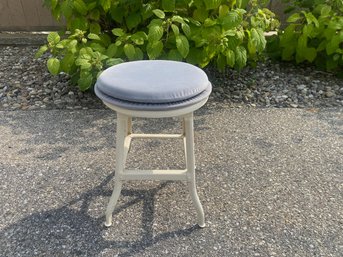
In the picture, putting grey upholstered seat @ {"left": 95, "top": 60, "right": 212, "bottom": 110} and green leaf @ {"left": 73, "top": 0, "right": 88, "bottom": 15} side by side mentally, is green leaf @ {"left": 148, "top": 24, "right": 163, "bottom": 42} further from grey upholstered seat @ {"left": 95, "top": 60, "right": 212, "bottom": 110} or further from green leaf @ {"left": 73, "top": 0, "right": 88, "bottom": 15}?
grey upholstered seat @ {"left": 95, "top": 60, "right": 212, "bottom": 110}

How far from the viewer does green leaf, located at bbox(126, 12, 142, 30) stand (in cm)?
279

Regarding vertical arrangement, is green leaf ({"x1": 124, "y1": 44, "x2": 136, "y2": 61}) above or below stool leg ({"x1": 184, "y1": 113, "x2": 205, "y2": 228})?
above

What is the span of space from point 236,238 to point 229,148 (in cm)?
81

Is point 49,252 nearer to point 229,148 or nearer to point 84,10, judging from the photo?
point 229,148

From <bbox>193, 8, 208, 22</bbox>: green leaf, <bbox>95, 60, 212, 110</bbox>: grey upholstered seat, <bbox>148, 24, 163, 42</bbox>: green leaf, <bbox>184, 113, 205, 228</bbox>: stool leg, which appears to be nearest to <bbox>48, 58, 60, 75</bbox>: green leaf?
<bbox>148, 24, 163, 42</bbox>: green leaf

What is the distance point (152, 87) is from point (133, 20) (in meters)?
1.61

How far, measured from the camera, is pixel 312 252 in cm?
161

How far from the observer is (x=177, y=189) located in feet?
6.60

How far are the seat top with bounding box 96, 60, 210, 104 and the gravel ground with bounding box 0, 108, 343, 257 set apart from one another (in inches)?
28.6

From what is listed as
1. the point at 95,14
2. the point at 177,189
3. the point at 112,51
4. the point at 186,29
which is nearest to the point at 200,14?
the point at 186,29

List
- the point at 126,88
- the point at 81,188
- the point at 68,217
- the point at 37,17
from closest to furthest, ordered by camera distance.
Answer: the point at 126,88 < the point at 68,217 < the point at 81,188 < the point at 37,17

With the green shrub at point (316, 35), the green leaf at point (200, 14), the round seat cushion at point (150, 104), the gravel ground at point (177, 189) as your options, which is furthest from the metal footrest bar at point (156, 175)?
the green shrub at point (316, 35)

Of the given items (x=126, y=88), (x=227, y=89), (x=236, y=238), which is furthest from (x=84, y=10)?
(x=236, y=238)

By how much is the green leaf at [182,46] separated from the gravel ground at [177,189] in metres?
0.52
